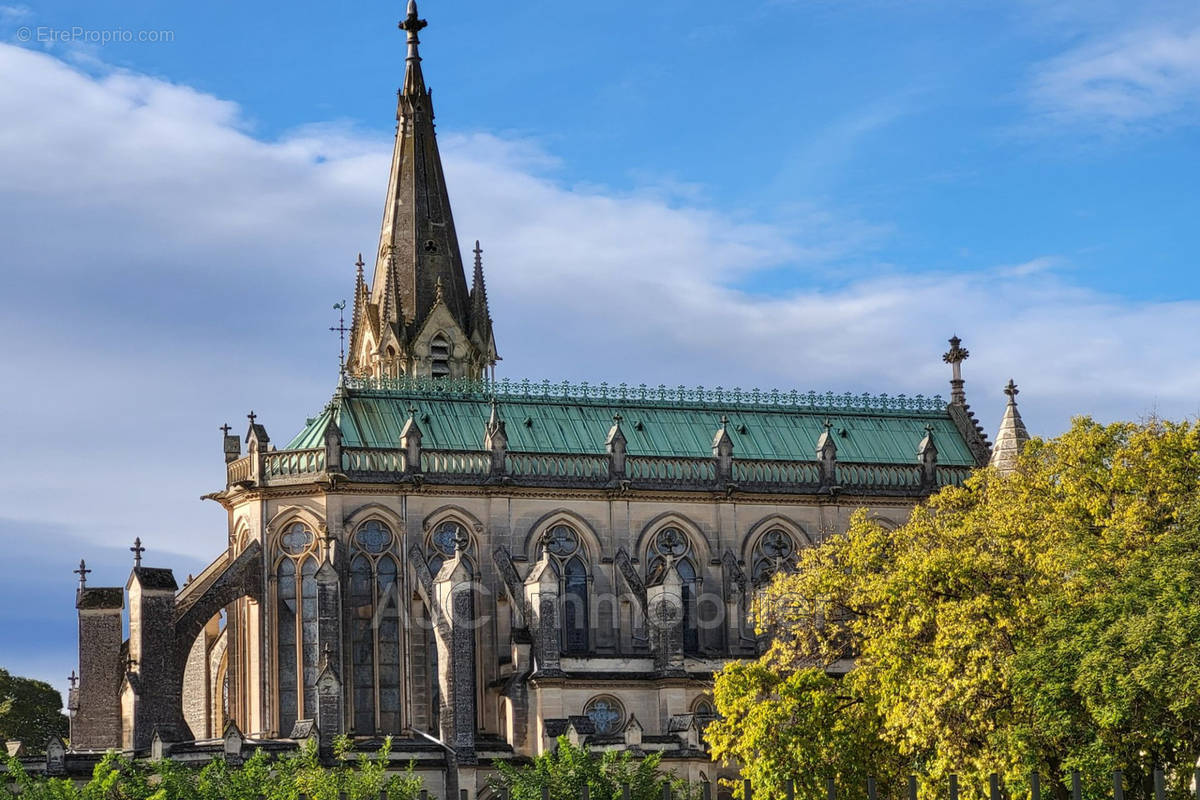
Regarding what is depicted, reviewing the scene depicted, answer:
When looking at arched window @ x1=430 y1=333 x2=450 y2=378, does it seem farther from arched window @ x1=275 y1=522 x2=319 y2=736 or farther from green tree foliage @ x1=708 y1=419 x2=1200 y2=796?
green tree foliage @ x1=708 y1=419 x2=1200 y2=796

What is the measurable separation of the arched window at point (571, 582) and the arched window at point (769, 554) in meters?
6.81

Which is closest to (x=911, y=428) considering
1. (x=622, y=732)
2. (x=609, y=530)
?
(x=609, y=530)

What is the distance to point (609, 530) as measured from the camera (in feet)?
236

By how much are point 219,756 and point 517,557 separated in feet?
47.2

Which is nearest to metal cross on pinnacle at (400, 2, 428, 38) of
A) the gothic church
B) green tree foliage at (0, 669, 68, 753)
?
the gothic church

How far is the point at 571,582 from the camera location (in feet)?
234

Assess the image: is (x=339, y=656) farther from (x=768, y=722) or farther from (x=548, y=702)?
(x=768, y=722)

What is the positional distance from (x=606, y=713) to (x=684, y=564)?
8.11m

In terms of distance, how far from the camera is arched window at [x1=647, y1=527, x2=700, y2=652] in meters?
72.2

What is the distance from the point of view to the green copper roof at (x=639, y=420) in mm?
72875

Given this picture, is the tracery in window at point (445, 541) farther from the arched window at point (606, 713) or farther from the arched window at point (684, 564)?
the arched window at point (684, 564)

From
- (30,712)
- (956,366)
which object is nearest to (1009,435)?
(956,366)

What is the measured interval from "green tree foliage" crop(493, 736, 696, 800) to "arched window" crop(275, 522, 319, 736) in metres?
10.1

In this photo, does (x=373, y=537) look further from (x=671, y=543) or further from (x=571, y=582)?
(x=671, y=543)
